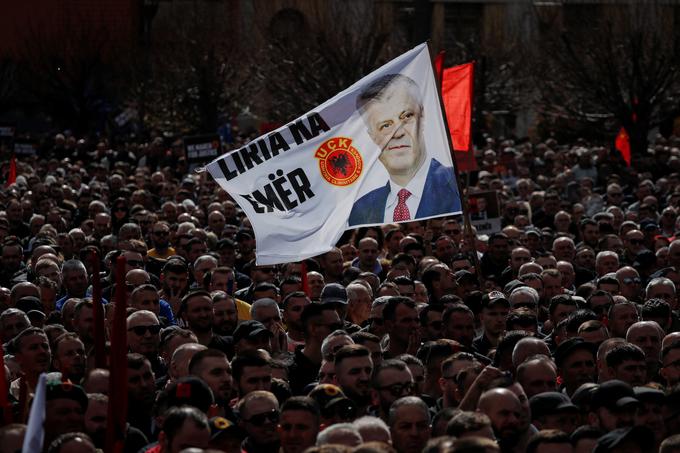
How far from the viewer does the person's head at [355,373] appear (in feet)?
28.8

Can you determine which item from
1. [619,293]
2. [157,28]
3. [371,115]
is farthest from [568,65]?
[371,115]

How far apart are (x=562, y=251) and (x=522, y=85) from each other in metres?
24.6

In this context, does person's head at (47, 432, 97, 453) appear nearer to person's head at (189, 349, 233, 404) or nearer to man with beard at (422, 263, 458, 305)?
person's head at (189, 349, 233, 404)

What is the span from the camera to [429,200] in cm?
1138

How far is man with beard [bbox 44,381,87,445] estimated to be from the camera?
7.91 metres

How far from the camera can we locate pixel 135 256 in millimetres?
14211

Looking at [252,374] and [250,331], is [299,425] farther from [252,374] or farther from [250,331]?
[250,331]

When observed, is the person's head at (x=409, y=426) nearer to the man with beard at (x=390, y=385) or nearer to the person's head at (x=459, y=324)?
the man with beard at (x=390, y=385)

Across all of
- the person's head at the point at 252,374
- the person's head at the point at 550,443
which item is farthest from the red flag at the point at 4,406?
the person's head at the point at 550,443

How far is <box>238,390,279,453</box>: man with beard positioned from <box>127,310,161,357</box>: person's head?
2.39m

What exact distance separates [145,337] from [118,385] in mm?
2810

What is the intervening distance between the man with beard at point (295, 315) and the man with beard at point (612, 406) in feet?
11.6

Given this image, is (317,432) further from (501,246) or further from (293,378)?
(501,246)

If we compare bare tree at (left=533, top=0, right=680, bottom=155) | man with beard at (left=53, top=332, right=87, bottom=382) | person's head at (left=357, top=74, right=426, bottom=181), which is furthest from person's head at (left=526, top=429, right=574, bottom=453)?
A: bare tree at (left=533, top=0, right=680, bottom=155)
